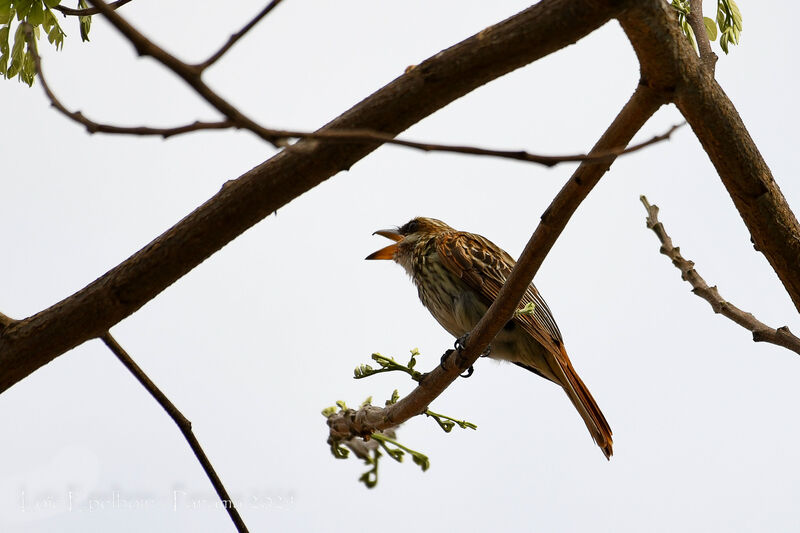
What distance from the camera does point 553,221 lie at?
2.46 m

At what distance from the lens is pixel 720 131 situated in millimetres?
2408

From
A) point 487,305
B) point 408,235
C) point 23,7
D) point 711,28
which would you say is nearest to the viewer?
point 23,7

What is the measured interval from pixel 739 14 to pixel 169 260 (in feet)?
7.04

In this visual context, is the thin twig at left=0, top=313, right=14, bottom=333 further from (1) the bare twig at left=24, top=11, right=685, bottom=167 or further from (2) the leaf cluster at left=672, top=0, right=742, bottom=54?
(2) the leaf cluster at left=672, top=0, right=742, bottom=54

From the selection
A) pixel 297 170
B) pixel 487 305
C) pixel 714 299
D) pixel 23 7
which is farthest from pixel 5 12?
pixel 487 305

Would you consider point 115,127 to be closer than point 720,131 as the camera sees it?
Yes

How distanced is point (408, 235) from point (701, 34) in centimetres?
315

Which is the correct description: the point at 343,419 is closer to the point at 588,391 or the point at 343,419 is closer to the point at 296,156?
the point at 296,156

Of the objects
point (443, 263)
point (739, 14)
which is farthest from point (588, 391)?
point (739, 14)

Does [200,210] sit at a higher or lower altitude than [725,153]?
higher

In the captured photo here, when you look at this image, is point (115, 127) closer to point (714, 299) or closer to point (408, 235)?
point (714, 299)

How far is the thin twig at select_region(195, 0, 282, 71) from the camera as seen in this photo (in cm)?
150

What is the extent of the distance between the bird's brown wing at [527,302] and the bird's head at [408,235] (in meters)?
0.32

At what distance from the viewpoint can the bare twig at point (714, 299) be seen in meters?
2.79
